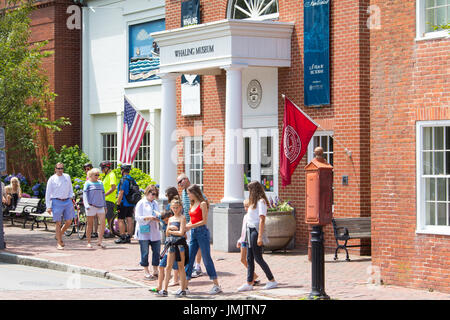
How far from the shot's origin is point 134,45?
1004 inches

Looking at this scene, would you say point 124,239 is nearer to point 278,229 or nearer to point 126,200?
point 126,200

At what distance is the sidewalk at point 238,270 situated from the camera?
12375mm

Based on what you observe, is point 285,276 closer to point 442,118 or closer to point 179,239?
point 179,239

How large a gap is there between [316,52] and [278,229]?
3991 mm

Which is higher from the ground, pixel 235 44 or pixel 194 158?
pixel 235 44

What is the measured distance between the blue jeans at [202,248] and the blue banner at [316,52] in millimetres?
5918

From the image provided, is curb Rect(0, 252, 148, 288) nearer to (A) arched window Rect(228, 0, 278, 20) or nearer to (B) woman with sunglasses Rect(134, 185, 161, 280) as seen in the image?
(B) woman with sunglasses Rect(134, 185, 161, 280)

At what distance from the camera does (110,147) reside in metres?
27.0

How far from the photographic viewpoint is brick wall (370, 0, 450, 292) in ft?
41.5

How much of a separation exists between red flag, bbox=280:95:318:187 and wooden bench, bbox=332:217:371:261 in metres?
1.47

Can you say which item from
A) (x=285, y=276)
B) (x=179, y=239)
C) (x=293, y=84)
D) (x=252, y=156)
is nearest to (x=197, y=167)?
(x=252, y=156)

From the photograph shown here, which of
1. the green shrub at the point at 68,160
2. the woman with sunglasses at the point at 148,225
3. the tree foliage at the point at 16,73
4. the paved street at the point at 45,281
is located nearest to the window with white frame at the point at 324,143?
the woman with sunglasses at the point at 148,225

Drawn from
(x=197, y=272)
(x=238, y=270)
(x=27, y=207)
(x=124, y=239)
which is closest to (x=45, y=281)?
(x=197, y=272)

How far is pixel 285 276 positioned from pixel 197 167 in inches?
312
